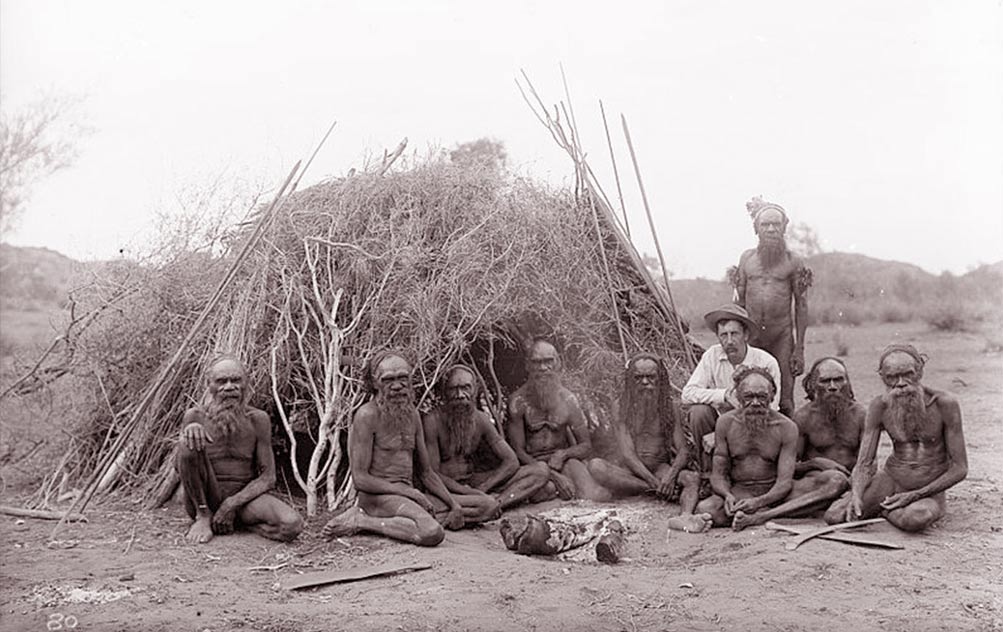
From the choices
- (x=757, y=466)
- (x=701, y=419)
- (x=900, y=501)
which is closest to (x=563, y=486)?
(x=701, y=419)

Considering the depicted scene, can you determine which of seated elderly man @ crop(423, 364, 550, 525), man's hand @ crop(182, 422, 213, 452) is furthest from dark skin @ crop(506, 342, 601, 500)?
man's hand @ crop(182, 422, 213, 452)

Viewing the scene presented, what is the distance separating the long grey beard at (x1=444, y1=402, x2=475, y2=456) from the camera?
261 inches

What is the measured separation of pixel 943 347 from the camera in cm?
1736

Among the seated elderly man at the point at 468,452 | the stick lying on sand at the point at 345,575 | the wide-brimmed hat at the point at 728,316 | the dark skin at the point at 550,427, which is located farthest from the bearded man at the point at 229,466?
the wide-brimmed hat at the point at 728,316

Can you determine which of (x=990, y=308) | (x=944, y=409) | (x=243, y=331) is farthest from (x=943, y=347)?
(x=243, y=331)

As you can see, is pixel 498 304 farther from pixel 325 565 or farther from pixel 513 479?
pixel 325 565

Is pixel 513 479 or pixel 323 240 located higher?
pixel 323 240

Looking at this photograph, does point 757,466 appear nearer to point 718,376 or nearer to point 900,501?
point 900,501

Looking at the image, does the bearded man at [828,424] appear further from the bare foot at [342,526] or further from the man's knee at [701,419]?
the bare foot at [342,526]

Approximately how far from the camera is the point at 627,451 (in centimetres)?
712

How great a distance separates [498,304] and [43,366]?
3.58 meters

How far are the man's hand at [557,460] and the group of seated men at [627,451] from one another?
0.01 metres

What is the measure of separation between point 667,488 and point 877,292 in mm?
23257

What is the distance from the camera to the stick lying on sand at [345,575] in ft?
16.5
